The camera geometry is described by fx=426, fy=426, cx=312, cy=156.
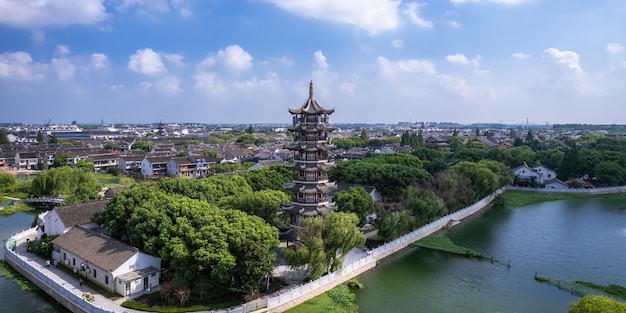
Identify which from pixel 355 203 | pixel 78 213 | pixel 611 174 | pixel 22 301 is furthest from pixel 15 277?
pixel 611 174

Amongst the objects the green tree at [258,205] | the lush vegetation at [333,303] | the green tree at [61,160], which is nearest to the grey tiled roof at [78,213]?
the green tree at [258,205]

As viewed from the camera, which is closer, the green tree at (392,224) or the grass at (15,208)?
the green tree at (392,224)

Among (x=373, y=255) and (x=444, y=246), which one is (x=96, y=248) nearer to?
(x=373, y=255)

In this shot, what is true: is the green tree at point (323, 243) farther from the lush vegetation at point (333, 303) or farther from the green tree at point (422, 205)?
the green tree at point (422, 205)

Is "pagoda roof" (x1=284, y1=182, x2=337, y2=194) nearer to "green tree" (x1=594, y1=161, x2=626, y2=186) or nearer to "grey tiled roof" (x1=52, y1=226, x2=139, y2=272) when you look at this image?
"grey tiled roof" (x1=52, y1=226, x2=139, y2=272)

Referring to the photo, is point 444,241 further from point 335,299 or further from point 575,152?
point 575,152

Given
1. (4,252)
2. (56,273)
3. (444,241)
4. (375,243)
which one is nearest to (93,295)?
(56,273)
